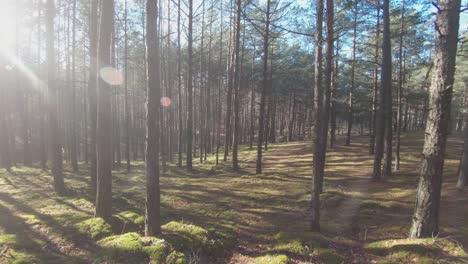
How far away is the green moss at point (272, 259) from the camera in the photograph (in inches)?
227

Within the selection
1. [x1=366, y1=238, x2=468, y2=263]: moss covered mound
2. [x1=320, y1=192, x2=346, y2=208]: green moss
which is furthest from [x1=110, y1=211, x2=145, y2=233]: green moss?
[x1=320, y1=192, x2=346, y2=208]: green moss

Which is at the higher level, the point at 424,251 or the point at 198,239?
the point at 424,251

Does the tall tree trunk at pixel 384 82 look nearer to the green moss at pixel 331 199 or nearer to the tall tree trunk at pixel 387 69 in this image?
the tall tree trunk at pixel 387 69

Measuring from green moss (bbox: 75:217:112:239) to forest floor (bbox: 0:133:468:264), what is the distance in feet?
0.08

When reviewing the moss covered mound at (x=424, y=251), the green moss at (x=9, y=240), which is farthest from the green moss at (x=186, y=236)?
the moss covered mound at (x=424, y=251)

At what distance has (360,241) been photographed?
7.29 metres

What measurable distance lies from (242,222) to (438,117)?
588 centimetres

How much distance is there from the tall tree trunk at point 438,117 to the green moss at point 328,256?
5.63 feet

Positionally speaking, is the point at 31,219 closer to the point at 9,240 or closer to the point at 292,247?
the point at 9,240

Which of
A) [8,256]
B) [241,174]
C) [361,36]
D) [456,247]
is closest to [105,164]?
[8,256]

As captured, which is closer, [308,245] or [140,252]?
[140,252]

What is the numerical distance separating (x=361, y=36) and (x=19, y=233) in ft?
81.7

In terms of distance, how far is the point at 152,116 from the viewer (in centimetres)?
Answer: 651

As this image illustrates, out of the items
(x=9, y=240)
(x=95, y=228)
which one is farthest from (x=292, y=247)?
(x=9, y=240)
